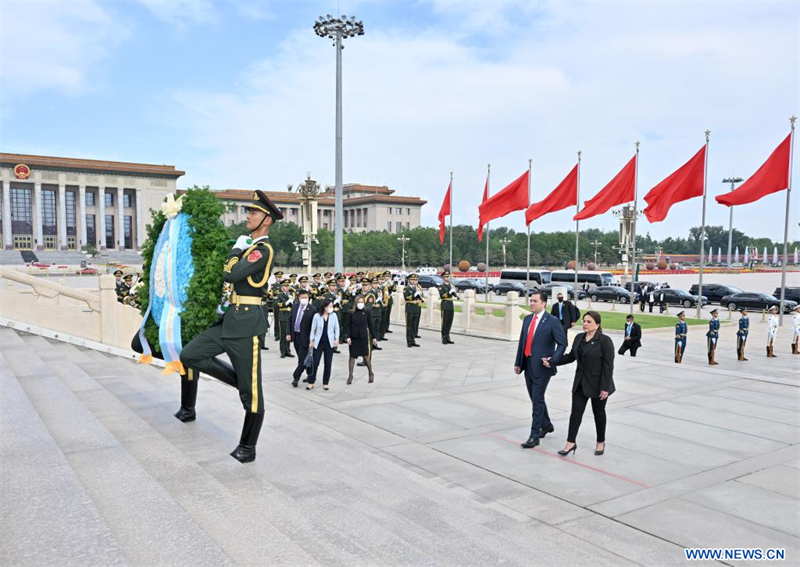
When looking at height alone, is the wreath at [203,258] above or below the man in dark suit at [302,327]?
above

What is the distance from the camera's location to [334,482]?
524cm

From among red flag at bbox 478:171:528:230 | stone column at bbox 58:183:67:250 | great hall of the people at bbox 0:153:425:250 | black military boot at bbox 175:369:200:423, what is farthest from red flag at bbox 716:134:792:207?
stone column at bbox 58:183:67:250

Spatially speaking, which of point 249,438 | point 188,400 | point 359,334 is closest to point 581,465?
point 249,438


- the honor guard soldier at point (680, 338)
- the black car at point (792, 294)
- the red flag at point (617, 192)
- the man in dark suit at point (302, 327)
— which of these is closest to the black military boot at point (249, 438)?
the man in dark suit at point (302, 327)

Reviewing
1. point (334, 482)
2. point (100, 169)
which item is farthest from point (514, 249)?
point (334, 482)

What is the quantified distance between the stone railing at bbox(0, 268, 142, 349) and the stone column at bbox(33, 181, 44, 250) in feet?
282

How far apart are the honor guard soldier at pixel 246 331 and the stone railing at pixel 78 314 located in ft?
21.2

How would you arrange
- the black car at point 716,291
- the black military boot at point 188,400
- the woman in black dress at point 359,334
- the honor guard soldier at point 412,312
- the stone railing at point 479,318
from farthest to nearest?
the black car at point 716,291, the stone railing at point 479,318, the honor guard soldier at point 412,312, the woman in black dress at point 359,334, the black military boot at point 188,400

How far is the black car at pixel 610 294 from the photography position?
38.7m

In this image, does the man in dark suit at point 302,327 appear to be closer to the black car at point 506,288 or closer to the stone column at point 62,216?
the black car at point 506,288

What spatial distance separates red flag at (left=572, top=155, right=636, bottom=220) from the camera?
69.7ft

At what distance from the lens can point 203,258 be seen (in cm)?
579

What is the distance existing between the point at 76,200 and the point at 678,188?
9108cm

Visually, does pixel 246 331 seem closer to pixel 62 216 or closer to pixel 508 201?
pixel 508 201
